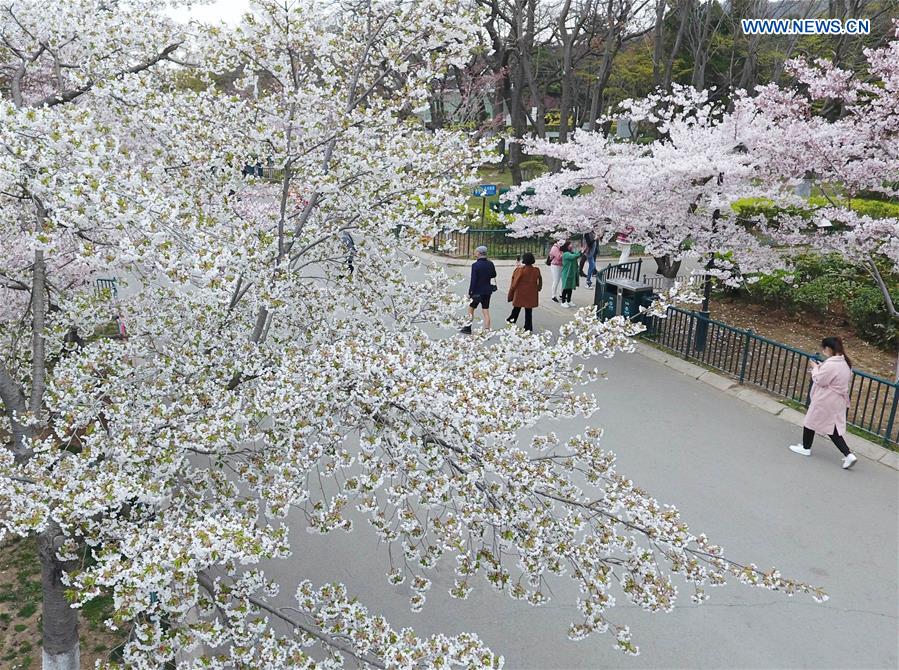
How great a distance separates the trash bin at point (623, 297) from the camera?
10.9m

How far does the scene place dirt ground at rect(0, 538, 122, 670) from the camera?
4.67m

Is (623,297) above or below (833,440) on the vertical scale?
above

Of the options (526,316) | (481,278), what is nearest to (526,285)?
(526,316)

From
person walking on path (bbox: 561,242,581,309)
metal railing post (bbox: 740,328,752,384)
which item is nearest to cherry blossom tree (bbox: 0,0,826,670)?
metal railing post (bbox: 740,328,752,384)

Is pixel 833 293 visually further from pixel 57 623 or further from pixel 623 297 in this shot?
pixel 57 623

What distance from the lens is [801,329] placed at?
39.4 feet

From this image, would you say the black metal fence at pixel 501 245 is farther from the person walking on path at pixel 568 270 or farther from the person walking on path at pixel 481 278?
the person walking on path at pixel 481 278

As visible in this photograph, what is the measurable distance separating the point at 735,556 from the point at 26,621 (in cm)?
566

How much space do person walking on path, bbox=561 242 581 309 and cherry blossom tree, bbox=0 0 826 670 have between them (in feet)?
24.4

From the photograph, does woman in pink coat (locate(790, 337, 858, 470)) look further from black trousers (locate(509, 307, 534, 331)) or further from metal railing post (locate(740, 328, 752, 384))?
black trousers (locate(509, 307, 534, 331))

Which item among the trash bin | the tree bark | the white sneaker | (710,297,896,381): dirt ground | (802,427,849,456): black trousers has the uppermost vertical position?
the tree bark

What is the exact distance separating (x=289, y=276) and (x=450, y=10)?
2.29m

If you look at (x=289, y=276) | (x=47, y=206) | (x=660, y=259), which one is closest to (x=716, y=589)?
(x=289, y=276)

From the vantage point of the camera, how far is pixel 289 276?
4.30 m
